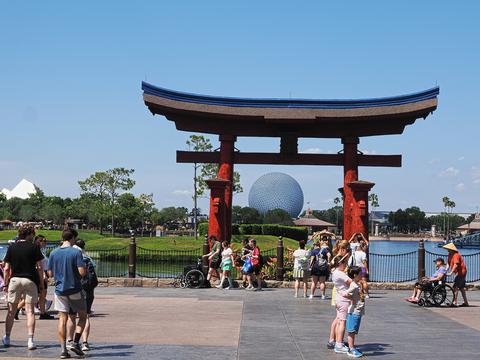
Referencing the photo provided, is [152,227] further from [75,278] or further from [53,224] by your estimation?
[75,278]

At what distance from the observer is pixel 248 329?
13320 mm

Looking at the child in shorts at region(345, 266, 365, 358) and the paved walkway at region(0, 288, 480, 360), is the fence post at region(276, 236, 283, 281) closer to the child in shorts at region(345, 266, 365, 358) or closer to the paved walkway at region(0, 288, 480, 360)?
the paved walkway at region(0, 288, 480, 360)

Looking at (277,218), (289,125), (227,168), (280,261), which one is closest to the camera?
(280,261)

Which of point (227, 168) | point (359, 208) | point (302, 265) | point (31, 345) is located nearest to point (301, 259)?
point (302, 265)

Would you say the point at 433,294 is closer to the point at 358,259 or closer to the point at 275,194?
the point at 358,259

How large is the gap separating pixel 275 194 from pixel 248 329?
107m

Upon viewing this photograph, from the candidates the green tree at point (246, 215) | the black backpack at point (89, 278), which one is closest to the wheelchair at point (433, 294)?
the black backpack at point (89, 278)

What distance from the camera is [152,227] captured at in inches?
6161

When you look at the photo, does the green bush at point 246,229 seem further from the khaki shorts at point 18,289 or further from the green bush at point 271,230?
the khaki shorts at point 18,289

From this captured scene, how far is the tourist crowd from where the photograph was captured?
10.1 meters

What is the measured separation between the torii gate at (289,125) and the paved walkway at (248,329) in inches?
279

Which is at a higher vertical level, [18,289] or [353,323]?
[18,289]

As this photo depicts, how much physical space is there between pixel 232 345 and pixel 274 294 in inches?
405

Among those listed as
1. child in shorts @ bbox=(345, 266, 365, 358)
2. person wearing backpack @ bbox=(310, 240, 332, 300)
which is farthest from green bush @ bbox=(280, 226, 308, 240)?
child in shorts @ bbox=(345, 266, 365, 358)
